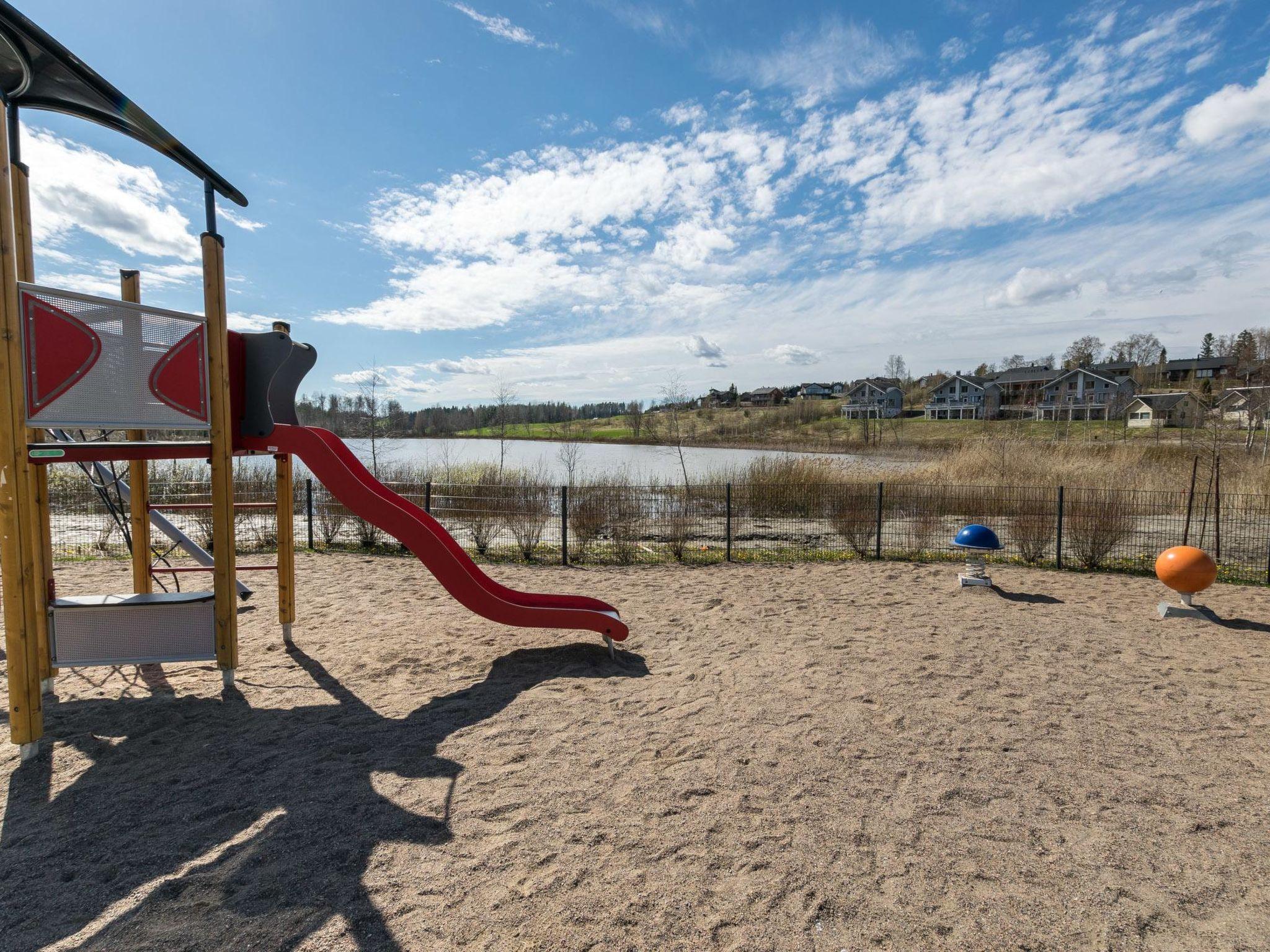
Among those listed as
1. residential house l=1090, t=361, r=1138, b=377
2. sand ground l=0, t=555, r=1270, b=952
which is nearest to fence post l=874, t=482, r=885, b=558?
sand ground l=0, t=555, r=1270, b=952

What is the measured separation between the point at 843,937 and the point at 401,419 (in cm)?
2469

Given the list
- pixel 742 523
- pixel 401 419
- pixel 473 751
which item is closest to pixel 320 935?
pixel 473 751

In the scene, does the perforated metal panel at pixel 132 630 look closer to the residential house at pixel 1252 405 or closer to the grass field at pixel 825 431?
the grass field at pixel 825 431

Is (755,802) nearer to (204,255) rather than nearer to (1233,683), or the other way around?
(1233,683)

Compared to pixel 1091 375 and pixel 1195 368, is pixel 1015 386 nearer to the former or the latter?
pixel 1091 375

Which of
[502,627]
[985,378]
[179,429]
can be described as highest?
[985,378]

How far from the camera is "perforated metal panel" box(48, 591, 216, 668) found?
14.7 feet

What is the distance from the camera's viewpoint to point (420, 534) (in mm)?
5648

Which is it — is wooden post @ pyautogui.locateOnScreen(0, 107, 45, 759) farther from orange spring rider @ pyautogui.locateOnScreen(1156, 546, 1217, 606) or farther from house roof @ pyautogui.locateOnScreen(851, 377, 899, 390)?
house roof @ pyautogui.locateOnScreen(851, 377, 899, 390)

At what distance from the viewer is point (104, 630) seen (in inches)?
177

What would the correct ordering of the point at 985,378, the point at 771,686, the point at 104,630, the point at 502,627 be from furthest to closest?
the point at 985,378
the point at 502,627
the point at 771,686
the point at 104,630

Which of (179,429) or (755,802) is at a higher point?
(179,429)

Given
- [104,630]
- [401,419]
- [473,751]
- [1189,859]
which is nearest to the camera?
[1189,859]

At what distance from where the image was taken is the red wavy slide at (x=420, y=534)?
5387 millimetres
